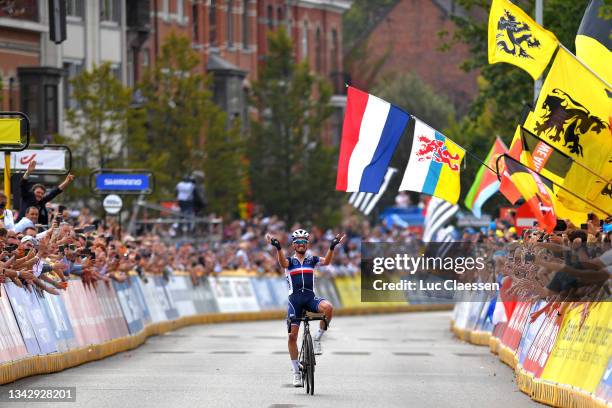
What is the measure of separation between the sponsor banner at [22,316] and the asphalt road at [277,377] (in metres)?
0.48

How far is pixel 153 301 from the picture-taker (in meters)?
36.0

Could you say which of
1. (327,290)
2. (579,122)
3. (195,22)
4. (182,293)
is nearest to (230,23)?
(195,22)

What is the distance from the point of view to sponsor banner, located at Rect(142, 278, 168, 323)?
1379 inches

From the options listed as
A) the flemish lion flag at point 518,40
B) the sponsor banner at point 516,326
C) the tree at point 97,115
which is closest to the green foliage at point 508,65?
the tree at point 97,115

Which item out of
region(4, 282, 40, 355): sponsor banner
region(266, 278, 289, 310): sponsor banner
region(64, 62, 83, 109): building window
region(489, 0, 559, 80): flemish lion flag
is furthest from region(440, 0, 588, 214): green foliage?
region(4, 282, 40, 355): sponsor banner

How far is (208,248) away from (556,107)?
28168 millimetres

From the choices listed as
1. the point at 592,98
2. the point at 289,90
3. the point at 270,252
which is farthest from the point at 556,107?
A: the point at 289,90

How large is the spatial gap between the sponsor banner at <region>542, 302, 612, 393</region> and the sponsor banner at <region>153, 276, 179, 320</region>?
19124mm

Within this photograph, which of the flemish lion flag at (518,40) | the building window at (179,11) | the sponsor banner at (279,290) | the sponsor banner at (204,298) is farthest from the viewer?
the building window at (179,11)

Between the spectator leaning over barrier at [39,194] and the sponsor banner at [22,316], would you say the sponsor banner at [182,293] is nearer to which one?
the spectator leaning over barrier at [39,194]

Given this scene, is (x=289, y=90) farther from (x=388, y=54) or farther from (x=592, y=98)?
(x=592, y=98)

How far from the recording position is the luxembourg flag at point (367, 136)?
23.7 m

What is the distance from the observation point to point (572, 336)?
17703 millimetres

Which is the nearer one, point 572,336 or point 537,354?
point 572,336
